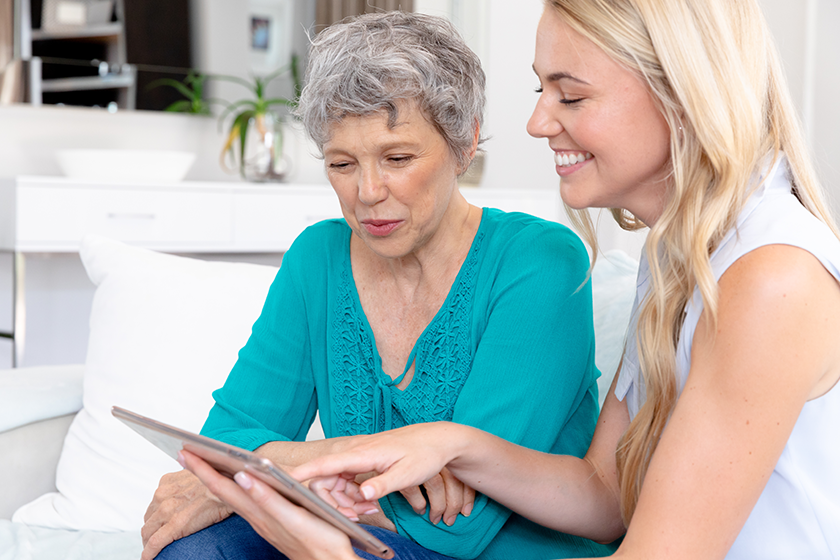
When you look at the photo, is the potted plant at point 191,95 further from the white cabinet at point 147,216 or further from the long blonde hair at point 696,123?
the long blonde hair at point 696,123

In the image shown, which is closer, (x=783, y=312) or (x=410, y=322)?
(x=783, y=312)

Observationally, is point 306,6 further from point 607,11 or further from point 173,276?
point 607,11

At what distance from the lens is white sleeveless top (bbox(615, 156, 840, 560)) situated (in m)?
0.75

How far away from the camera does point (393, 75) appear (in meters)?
1.04

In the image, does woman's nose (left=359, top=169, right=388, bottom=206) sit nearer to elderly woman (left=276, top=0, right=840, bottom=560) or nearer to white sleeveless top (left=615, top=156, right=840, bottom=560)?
elderly woman (left=276, top=0, right=840, bottom=560)

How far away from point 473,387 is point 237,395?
1.20 feet

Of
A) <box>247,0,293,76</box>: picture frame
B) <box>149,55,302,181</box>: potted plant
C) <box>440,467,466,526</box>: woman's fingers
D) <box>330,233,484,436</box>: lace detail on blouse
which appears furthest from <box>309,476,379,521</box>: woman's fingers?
<box>247,0,293,76</box>: picture frame

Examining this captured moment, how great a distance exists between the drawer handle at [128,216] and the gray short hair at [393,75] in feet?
5.30

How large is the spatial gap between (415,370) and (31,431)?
0.80 meters

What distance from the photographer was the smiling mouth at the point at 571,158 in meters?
0.88

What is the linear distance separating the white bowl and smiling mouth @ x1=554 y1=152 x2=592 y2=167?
2022 millimetres

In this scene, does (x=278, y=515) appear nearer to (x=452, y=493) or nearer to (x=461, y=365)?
(x=452, y=493)

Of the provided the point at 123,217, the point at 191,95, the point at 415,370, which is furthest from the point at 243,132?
the point at 415,370

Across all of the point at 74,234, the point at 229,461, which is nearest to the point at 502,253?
the point at 229,461
